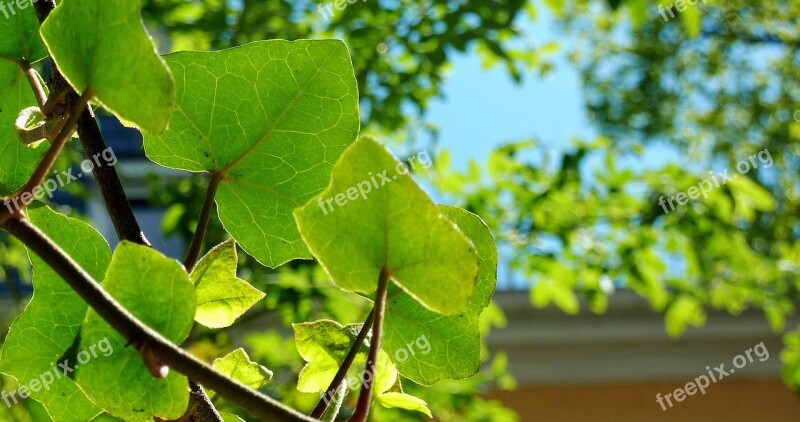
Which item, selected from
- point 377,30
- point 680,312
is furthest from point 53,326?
point 680,312

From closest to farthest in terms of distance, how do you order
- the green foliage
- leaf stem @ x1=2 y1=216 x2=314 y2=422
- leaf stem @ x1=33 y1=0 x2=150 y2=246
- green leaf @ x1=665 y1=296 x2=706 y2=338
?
1. leaf stem @ x1=2 y1=216 x2=314 y2=422
2. leaf stem @ x1=33 y1=0 x2=150 y2=246
3. the green foliage
4. green leaf @ x1=665 y1=296 x2=706 y2=338

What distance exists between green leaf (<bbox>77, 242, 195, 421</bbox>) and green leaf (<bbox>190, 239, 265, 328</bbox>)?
60mm

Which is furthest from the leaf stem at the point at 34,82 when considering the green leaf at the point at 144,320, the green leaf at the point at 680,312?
the green leaf at the point at 680,312

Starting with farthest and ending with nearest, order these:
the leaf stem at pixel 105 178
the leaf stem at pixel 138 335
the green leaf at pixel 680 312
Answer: the green leaf at pixel 680 312 < the leaf stem at pixel 105 178 < the leaf stem at pixel 138 335

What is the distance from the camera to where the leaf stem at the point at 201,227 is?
1.05 ft

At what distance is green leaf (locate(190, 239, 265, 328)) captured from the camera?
330 mm

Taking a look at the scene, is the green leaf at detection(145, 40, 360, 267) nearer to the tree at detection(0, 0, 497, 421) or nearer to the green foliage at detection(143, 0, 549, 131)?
the tree at detection(0, 0, 497, 421)

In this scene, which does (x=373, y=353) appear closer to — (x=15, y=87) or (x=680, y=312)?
(x=15, y=87)

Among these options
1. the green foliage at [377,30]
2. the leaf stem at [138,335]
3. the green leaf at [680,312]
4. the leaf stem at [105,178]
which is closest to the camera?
the leaf stem at [138,335]

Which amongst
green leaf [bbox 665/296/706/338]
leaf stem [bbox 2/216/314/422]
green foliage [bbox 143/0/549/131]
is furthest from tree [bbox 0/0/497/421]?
green leaf [bbox 665/296/706/338]

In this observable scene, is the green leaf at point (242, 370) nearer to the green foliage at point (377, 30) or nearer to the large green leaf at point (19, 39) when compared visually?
the large green leaf at point (19, 39)

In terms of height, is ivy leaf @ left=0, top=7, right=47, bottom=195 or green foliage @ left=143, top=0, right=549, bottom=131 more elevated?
ivy leaf @ left=0, top=7, right=47, bottom=195

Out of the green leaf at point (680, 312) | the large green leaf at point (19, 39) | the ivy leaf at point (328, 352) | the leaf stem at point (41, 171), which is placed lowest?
the green leaf at point (680, 312)

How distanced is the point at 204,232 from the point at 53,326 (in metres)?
0.07
